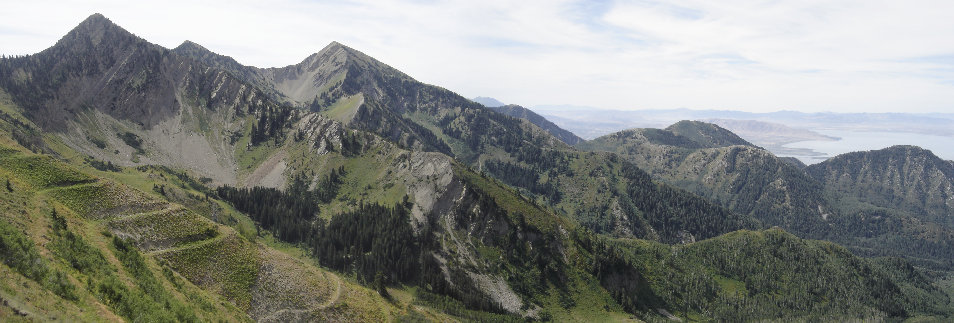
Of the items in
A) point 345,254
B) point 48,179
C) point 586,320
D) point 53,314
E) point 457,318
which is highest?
point 48,179

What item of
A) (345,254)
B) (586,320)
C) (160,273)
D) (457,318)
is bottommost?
(586,320)

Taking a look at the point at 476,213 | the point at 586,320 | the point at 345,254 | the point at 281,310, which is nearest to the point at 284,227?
the point at 345,254

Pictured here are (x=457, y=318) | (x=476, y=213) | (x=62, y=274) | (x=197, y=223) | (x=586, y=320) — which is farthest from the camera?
(x=476, y=213)

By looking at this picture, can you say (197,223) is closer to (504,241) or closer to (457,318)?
(457,318)

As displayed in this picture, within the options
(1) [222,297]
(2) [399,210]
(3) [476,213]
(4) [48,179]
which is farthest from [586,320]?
(4) [48,179]

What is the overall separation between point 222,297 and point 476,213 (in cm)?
10715

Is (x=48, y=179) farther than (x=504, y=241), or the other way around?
(x=504, y=241)

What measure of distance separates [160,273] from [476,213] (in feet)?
383

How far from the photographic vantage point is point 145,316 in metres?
47.7

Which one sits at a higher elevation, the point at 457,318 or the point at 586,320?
the point at 457,318

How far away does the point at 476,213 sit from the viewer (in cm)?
17475

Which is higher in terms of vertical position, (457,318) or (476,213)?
(476,213)

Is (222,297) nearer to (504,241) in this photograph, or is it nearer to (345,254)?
(345,254)

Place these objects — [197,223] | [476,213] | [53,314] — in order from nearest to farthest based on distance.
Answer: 1. [53,314]
2. [197,223]
3. [476,213]
